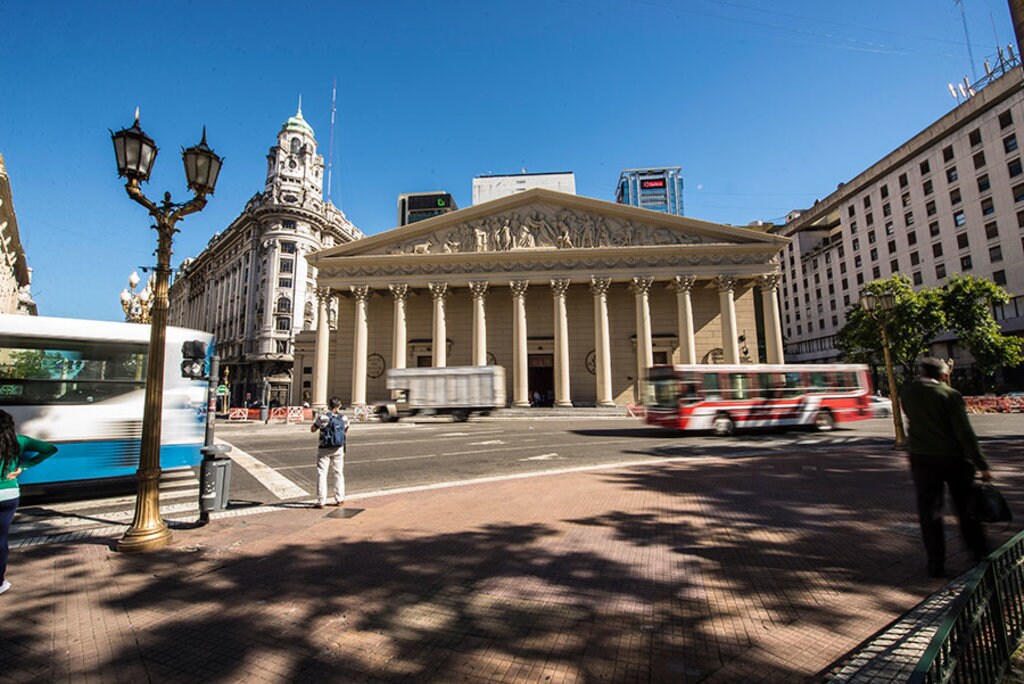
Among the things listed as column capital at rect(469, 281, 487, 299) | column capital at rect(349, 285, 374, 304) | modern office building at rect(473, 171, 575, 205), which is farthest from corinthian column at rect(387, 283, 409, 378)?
modern office building at rect(473, 171, 575, 205)

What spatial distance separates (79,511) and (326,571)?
5893mm

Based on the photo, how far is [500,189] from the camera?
245 feet

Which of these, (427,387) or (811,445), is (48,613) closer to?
(811,445)

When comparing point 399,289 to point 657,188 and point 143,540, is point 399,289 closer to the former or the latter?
point 143,540

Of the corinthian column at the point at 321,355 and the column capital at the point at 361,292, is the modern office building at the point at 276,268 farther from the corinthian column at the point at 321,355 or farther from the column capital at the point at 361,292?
the column capital at the point at 361,292

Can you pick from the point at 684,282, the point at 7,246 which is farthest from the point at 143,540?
the point at 7,246

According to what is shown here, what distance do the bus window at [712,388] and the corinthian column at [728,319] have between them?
15.5 m

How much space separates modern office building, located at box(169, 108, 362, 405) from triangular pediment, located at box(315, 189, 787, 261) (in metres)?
24.2

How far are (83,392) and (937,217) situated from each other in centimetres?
6371

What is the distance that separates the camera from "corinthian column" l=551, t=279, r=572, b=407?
101ft

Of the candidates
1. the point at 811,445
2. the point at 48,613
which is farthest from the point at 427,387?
the point at 48,613

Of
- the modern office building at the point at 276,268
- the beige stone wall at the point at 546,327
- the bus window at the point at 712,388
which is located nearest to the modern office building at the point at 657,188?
the modern office building at the point at 276,268

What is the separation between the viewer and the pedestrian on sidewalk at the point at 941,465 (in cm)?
389

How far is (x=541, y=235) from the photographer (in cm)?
3331
